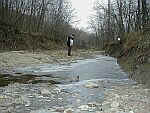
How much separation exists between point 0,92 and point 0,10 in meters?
33.0

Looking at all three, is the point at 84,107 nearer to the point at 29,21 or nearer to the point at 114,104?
the point at 114,104

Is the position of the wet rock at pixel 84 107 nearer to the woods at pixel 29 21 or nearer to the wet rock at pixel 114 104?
the wet rock at pixel 114 104

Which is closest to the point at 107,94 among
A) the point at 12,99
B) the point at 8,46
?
the point at 12,99

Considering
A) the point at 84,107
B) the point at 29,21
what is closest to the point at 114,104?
the point at 84,107

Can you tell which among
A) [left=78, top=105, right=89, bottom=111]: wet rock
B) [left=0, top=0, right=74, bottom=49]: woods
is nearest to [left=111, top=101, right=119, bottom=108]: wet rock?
[left=78, top=105, right=89, bottom=111]: wet rock

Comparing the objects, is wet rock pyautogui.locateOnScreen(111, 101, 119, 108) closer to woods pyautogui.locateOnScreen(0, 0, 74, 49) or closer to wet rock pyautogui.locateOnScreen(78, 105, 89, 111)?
wet rock pyautogui.locateOnScreen(78, 105, 89, 111)

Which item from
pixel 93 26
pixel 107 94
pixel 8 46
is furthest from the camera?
pixel 93 26

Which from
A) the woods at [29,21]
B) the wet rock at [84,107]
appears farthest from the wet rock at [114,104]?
the woods at [29,21]

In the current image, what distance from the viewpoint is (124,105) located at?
4.75 metres

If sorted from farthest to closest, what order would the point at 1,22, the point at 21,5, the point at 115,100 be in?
the point at 21,5 → the point at 1,22 → the point at 115,100

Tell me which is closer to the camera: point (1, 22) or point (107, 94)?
point (107, 94)

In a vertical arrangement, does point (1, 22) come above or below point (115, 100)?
above

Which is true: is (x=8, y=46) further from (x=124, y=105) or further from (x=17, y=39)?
(x=124, y=105)

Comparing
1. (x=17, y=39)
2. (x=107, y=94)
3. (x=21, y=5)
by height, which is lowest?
(x=107, y=94)
